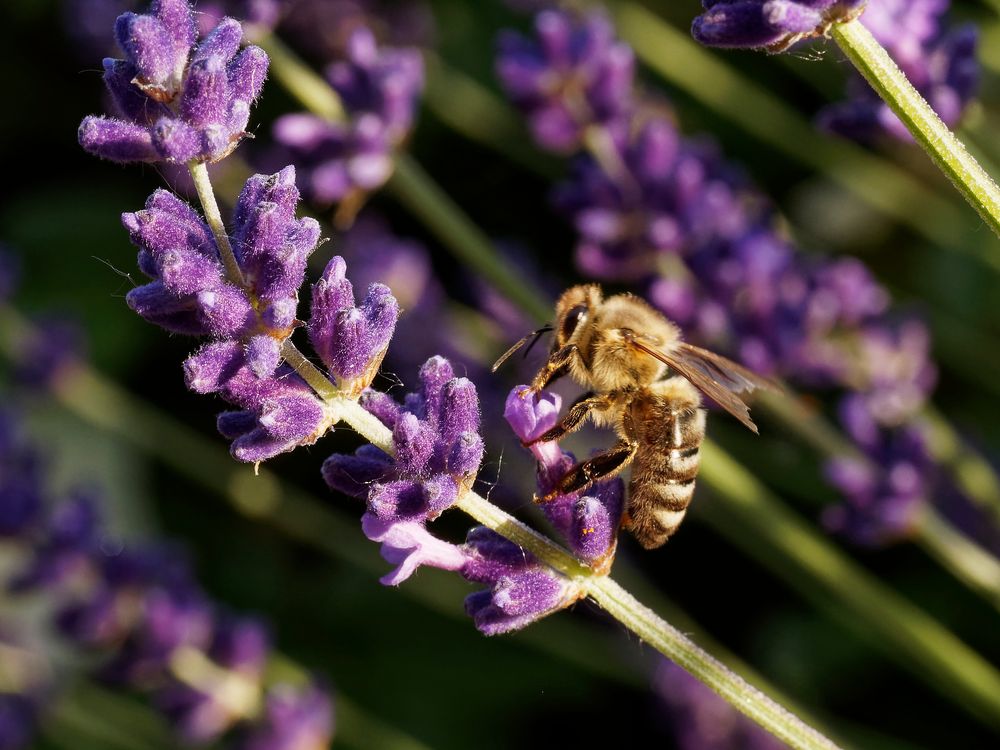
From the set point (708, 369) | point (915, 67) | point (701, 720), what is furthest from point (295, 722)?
point (915, 67)

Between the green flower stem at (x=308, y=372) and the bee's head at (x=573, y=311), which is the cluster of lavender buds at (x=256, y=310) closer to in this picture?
the green flower stem at (x=308, y=372)

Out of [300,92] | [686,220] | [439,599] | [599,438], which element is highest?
[686,220]

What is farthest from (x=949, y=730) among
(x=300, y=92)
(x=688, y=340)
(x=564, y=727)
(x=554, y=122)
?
(x=300, y=92)

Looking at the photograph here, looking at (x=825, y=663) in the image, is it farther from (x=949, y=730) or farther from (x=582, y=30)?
(x=582, y=30)

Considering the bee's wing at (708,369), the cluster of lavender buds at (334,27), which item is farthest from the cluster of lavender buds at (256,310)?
the cluster of lavender buds at (334,27)

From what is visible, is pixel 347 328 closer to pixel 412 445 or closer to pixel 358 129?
pixel 412 445

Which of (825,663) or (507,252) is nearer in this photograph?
(507,252)
